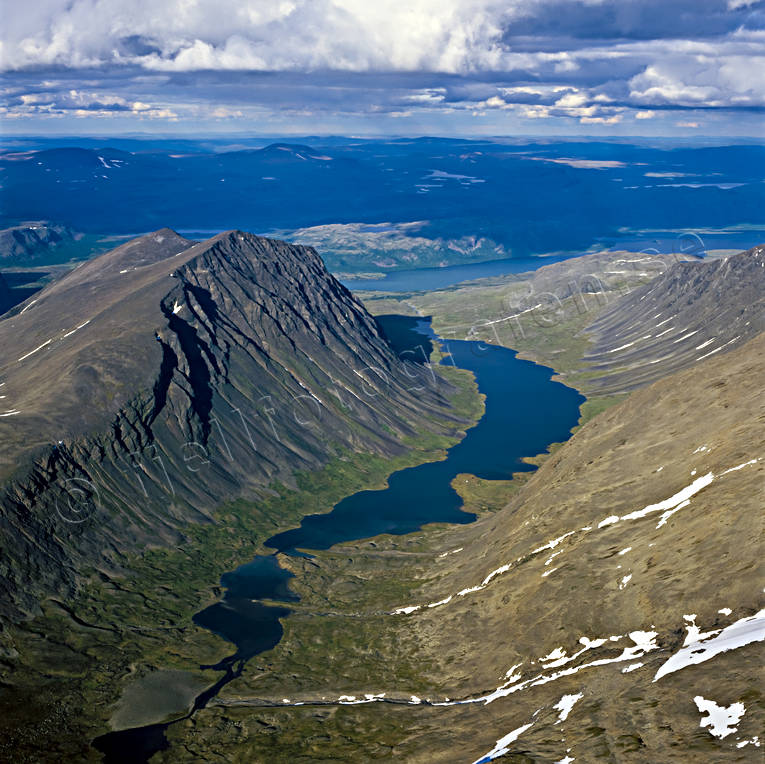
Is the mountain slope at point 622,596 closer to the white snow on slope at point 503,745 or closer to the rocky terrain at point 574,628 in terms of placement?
the rocky terrain at point 574,628

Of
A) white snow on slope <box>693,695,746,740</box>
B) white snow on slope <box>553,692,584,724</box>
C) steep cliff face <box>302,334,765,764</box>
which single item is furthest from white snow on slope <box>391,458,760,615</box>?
white snow on slope <box>693,695,746,740</box>

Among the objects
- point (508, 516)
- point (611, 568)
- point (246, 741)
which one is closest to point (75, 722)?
point (246, 741)

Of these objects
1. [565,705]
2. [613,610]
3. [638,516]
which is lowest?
[565,705]

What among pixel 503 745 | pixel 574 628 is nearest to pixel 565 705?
pixel 503 745

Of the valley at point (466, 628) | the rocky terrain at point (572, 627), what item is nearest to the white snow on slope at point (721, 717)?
the rocky terrain at point (572, 627)

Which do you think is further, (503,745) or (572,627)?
(572,627)

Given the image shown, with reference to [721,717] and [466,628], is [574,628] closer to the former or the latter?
[466,628]

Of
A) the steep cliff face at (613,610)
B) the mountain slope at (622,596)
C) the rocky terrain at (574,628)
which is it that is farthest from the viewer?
the rocky terrain at (574,628)

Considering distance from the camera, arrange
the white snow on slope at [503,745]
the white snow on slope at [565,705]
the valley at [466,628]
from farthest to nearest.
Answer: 1. the valley at [466,628]
2. the white snow on slope at [565,705]
3. the white snow on slope at [503,745]

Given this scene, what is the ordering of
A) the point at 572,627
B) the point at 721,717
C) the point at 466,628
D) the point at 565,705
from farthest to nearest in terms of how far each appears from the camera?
1. the point at 466,628
2. the point at 572,627
3. the point at 565,705
4. the point at 721,717

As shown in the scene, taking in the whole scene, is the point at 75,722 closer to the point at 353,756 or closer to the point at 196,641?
the point at 196,641

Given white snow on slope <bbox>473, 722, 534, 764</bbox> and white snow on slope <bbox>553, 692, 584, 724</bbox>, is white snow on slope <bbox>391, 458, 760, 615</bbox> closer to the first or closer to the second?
white snow on slope <bbox>553, 692, 584, 724</bbox>
